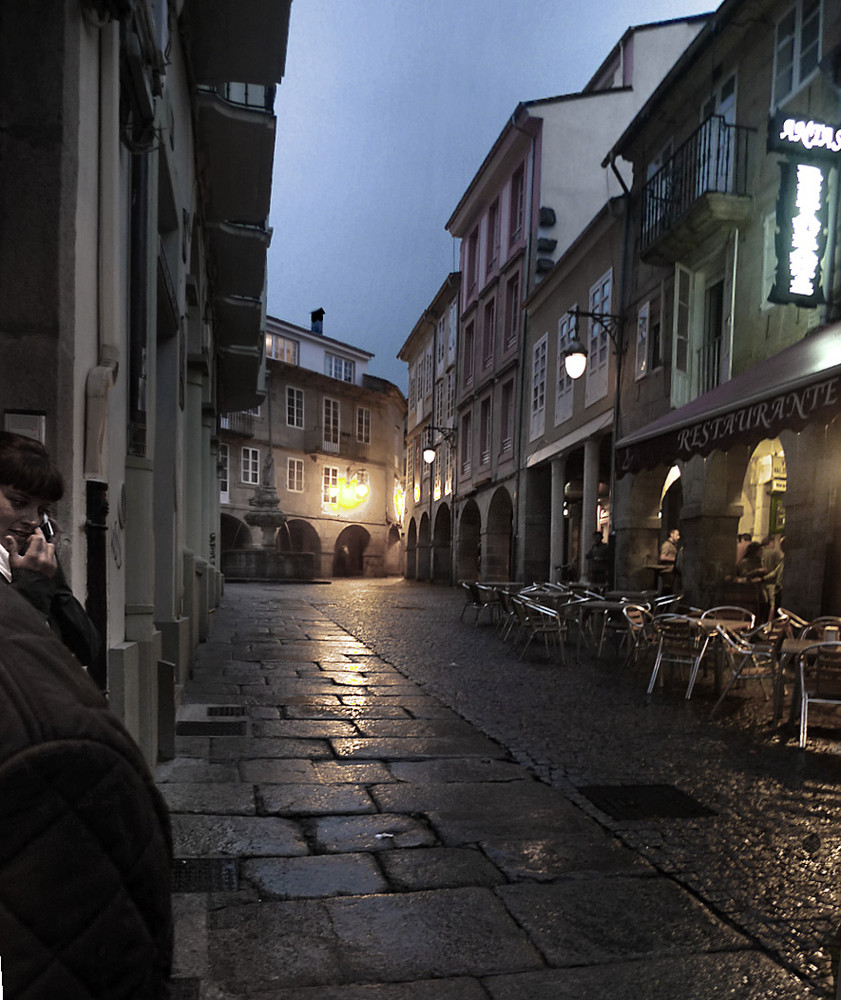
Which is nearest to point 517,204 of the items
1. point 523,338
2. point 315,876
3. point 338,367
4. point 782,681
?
point 523,338

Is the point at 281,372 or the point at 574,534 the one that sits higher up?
the point at 281,372

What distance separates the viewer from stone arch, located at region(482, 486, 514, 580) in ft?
78.4

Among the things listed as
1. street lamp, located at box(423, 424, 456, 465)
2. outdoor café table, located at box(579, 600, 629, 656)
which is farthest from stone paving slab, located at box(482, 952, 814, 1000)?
street lamp, located at box(423, 424, 456, 465)

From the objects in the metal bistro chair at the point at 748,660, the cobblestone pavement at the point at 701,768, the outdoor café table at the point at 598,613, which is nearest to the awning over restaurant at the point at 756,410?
the outdoor café table at the point at 598,613

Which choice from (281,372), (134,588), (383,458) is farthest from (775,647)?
(383,458)

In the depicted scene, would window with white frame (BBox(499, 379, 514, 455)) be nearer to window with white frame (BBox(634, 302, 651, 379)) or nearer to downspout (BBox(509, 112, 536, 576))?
downspout (BBox(509, 112, 536, 576))

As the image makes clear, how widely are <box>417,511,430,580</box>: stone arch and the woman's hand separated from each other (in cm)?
3150

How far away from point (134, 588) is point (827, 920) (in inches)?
135

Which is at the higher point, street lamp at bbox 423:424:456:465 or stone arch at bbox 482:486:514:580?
street lamp at bbox 423:424:456:465

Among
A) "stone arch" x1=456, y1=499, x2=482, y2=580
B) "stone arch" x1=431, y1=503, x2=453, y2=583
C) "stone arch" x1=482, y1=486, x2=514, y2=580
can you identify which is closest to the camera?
"stone arch" x1=482, y1=486, x2=514, y2=580

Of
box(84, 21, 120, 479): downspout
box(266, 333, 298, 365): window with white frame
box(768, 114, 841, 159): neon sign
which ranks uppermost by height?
box(266, 333, 298, 365): window with white frame

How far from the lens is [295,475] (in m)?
39.6

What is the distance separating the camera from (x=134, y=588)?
4285mm

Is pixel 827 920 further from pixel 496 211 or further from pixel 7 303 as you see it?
pixel 496 211
